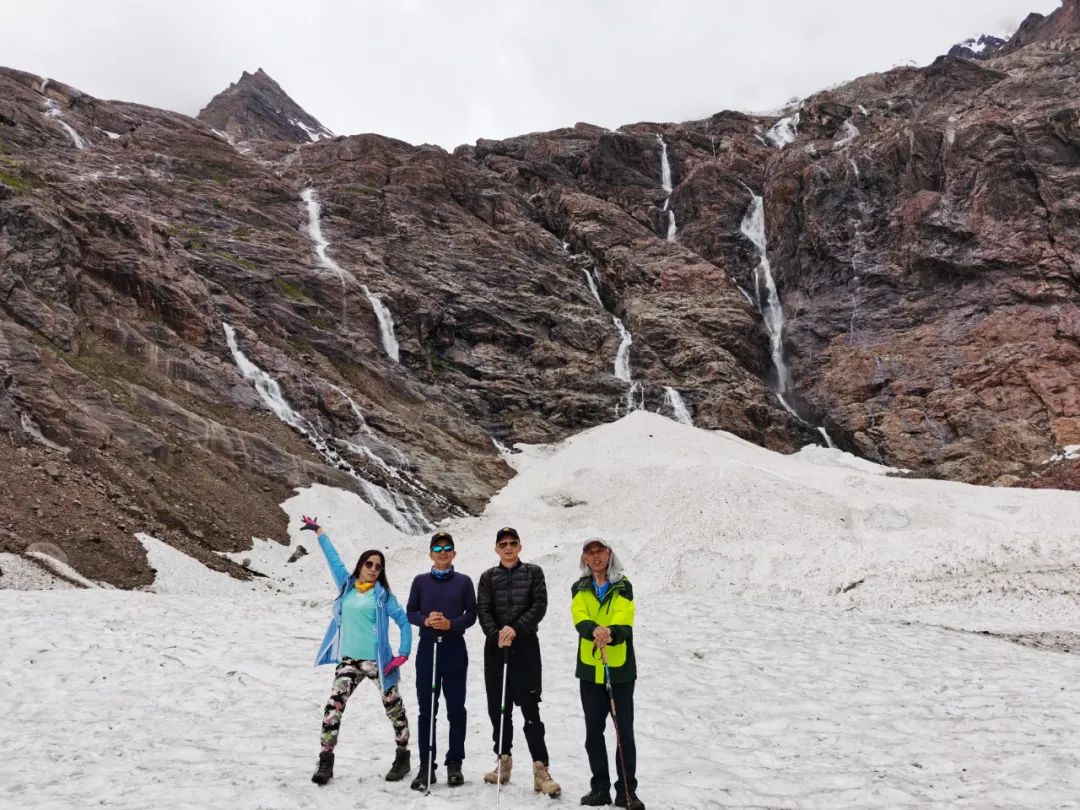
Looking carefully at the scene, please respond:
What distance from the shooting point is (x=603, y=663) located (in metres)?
6.94

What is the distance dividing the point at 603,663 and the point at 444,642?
1.83m

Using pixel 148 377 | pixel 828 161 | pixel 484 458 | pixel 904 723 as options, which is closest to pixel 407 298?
pixel 484 458

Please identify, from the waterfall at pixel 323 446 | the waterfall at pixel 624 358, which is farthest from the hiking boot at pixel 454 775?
the waterfall at pixel 624 358

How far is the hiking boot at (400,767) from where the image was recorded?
7596 mm

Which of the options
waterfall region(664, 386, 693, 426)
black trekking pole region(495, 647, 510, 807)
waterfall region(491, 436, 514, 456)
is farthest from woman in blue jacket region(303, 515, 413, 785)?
waterfall region(664, 386, 693, 426)

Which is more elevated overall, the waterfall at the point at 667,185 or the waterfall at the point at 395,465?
Result: the waterfall at the point at 667,185

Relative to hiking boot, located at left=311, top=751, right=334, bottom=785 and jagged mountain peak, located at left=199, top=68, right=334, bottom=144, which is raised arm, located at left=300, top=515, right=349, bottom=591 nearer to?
hiking boot, located at left=311, top=751, right=334, bottom=785

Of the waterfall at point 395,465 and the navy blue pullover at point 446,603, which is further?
the waterfall at point 395,465

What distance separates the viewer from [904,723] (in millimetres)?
10461

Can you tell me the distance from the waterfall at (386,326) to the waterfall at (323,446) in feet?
42.6

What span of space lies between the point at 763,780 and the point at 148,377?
3356 centimetres

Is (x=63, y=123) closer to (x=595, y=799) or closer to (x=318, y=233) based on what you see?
(x=318, y=233)

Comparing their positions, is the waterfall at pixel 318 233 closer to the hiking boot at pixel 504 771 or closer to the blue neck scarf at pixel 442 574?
the blue neck scarf at pixel 442 574

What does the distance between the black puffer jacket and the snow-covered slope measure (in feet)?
5.73
